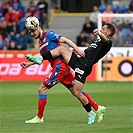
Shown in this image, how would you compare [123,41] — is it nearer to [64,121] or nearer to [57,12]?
[57,12]

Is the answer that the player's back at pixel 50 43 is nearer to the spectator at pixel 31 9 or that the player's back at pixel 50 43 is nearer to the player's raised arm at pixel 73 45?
the player's raised arm at pixel 73 45

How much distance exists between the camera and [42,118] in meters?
13.6

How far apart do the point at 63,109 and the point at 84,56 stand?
336 cm

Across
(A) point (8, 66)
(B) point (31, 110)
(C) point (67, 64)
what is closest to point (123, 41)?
(A) point (8, 66)

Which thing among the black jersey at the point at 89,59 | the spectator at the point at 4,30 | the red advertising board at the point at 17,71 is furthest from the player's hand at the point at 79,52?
the spectator at the point at 4,30

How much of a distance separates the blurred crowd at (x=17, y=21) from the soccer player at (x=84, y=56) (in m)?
16.9

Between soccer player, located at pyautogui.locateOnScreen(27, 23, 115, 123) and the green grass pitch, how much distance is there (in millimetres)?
829

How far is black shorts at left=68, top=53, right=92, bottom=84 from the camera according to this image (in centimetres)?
1325

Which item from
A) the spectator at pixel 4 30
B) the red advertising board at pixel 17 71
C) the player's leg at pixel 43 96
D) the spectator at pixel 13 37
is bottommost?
the red advertising board at pixel 17 71

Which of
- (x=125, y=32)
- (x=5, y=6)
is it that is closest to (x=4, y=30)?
(x=5, y=6)

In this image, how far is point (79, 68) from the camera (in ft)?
43.7

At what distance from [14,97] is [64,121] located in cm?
677

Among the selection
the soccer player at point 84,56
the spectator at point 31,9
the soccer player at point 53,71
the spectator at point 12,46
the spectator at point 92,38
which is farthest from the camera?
the spectator at point 31,9

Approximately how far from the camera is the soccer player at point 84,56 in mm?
13195
